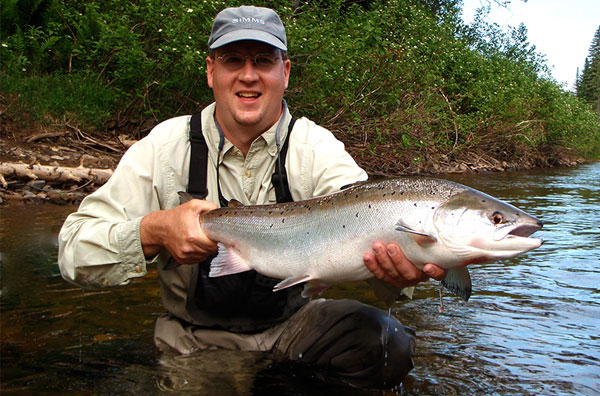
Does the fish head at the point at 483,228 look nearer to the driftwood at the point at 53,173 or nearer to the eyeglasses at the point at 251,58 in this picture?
the eyeglasses at the point at 251,58

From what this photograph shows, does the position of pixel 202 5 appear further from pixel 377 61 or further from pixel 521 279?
pixel 521 279

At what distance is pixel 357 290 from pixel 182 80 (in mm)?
7136

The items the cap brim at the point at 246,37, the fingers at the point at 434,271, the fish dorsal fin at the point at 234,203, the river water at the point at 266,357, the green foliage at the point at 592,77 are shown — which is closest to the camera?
the fingers at the point at 434,271

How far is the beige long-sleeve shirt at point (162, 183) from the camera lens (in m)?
2.62

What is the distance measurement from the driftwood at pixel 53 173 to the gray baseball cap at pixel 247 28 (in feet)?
19.6

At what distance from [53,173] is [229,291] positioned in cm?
633

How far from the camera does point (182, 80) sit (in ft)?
35.5

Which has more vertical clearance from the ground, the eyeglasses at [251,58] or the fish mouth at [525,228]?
the eyeglasses at [251,58]

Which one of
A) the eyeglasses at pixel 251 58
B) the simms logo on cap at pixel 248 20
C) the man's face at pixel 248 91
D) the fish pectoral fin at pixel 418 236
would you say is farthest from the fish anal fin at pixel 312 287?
the simms logo on cap at pixel 248 20

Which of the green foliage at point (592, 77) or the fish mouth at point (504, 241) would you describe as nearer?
the fish mouth at point (504, 241)

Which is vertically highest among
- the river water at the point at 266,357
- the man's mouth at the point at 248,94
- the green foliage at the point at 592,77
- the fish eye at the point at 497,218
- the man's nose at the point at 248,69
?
the green foliage at the point at 592,77

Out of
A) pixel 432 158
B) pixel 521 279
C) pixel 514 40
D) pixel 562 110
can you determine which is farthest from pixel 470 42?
pixel 521 279

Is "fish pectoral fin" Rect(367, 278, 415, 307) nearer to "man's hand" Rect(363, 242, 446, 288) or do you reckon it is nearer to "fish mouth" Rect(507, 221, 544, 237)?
"man's hand" Rect(363, 242, 446, 288)

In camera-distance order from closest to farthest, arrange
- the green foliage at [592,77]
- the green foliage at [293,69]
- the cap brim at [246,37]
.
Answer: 1. the cap brim at [246,37]
2. the green foliage at [293,69]
3. the green foliage at [592,77]
